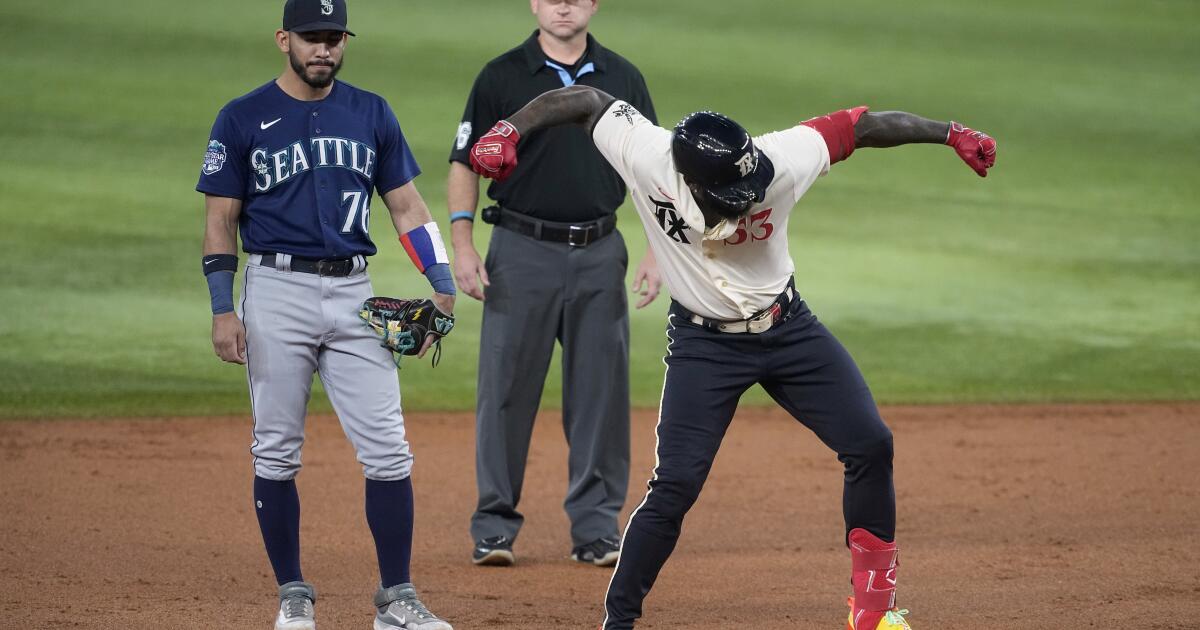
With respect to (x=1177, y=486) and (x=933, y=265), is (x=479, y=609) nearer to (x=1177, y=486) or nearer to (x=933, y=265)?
(x=1177, y=486)

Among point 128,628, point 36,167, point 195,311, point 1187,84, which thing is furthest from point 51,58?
point 1187,84

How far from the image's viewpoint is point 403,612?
4039 mm

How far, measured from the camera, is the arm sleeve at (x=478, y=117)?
5.13m

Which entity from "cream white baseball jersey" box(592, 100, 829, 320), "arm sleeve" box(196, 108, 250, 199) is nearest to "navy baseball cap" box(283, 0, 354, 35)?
"arm sleeve" box(196, 108, 250, 199)

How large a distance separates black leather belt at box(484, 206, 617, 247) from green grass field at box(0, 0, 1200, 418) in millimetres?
3004

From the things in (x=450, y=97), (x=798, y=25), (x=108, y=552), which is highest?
(x=798, y=25)

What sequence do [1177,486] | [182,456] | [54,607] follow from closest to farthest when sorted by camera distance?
1. [54,607]
2. [1177,486]
3. [182,456]

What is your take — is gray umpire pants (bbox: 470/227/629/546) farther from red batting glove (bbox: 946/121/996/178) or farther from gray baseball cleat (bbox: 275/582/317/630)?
red batting glove (bbox: 946/121/996/178)

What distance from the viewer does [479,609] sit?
443cm

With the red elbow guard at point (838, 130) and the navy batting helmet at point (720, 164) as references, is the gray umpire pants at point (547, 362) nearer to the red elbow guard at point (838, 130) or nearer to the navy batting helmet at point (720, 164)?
the red elbow guard at point (838, 130)

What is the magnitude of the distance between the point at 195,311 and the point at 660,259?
5.72 m

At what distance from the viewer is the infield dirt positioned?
441 cm

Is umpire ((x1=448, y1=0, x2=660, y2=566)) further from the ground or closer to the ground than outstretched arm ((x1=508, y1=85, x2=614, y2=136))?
closer to the ground

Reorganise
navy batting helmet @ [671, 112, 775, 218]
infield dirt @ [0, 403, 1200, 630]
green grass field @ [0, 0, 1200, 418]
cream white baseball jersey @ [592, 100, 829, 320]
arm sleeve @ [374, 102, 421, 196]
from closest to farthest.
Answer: navy batting helmet @ [671, 112, 775, 218]
cream white baseball jersey @ [592, 100, 829, 320]
arm sleeve @ [374, 102, 421, 196]
infield dirt @ [0, 403, 1200, 630]
green grass field @ [0, 0, 1200, 418]
